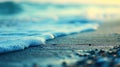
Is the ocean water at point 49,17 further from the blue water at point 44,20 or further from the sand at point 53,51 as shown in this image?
the sand at point 53,51

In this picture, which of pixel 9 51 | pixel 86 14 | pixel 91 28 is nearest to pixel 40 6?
pixel 86 14

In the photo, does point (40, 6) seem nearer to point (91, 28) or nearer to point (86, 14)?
point (86, 14)

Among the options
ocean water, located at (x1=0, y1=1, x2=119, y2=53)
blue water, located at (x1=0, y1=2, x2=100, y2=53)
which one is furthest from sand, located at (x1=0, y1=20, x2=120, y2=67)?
ocean water, located at (x1=0, y1=1, x2=119, y2=53)

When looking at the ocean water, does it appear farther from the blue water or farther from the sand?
the sand

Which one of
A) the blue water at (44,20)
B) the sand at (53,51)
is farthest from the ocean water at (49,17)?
the sand at (53,51)

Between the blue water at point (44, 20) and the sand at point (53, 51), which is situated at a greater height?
the blue water at point (44, 20)

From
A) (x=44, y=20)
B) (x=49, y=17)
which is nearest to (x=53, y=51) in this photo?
(x=44, y=20)

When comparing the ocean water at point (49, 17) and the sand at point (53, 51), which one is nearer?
the sand at point (53, 51)

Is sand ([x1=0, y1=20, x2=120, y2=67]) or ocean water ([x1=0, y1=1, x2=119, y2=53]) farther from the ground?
ocean water ([x1=0, y1=1, x2=119, y2=53])
